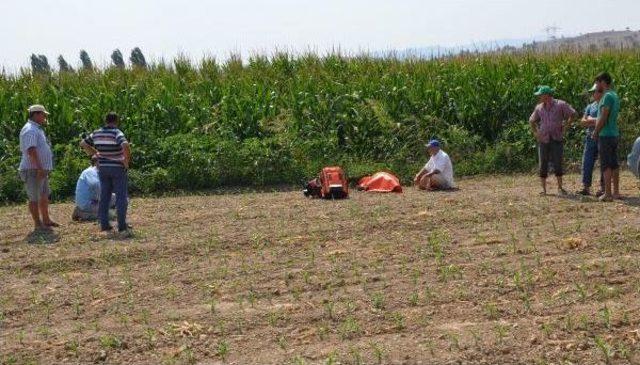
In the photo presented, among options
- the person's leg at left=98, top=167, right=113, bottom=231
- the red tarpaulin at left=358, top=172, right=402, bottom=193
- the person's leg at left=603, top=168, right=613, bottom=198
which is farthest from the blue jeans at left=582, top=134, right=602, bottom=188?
the person's leg at left=98, top=167, right=113, bottom=231

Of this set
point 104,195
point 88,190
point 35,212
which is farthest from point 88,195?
point 104,195

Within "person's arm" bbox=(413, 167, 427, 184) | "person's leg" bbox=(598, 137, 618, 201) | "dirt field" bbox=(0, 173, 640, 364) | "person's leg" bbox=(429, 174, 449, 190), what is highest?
"person's leg" bbox=(598, 137, 618, 201)

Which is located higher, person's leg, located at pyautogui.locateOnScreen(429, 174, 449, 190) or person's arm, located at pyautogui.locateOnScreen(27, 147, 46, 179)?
person's arm, located at pyautogui.locateOnScreen(27, 147, 46, 179)

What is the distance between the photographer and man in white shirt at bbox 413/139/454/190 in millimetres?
14805

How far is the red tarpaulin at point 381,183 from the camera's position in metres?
15.0

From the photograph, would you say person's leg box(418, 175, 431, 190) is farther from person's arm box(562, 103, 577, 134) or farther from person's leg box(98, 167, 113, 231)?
person's leg box(98, 167, 113, 231)

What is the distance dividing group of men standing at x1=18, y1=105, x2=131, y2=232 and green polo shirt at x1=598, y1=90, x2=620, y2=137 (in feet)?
19.9

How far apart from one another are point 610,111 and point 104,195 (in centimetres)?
648

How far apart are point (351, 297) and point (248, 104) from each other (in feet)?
35.5

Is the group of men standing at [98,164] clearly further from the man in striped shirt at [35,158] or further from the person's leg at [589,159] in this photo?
the person's leg at [589,159]

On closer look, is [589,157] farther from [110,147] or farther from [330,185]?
[110,147]

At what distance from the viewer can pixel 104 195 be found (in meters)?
11.6

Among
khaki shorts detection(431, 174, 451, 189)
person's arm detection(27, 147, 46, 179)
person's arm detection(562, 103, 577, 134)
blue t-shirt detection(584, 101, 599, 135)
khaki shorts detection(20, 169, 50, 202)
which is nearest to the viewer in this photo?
person's arm detection(27, 147, 46, 179)

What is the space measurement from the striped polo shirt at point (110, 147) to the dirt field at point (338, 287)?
90 centimetres
